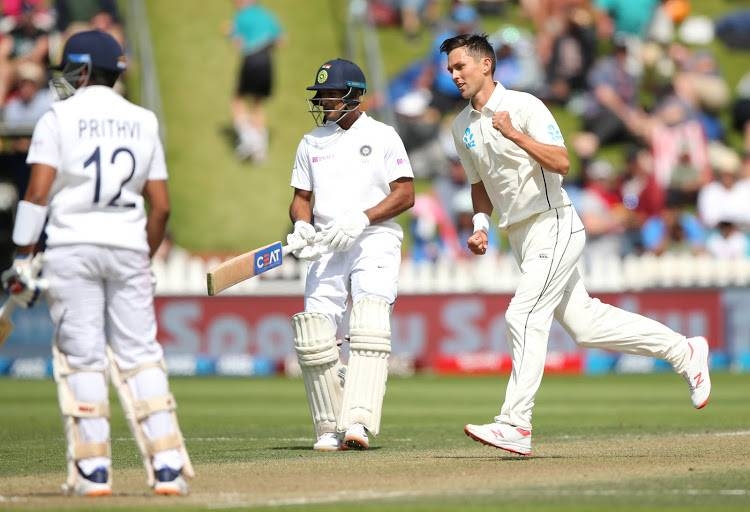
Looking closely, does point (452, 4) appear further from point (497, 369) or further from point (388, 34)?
point (497, 369)

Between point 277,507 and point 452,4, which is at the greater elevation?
point 452,4

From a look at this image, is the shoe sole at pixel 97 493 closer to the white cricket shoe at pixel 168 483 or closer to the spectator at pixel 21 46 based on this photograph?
the white cricket shoe at pixel 168 483

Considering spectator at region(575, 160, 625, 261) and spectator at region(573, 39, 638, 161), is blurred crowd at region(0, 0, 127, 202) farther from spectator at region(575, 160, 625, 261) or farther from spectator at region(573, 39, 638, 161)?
spectator at region(573, 39, 638, 161)

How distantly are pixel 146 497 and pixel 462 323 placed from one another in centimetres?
→ 1133

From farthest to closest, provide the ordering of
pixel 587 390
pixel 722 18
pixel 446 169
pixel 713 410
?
pixel 722 18
pixel 446 169
pixel 587 390
pixel 713 410

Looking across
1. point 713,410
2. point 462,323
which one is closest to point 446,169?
point 462,323

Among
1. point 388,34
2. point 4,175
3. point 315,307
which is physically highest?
point 388,34

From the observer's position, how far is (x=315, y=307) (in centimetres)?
923

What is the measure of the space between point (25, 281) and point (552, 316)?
3.04 metres

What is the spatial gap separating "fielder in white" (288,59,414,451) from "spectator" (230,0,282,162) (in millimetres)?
12320

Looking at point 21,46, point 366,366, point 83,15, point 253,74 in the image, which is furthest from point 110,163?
point 253,74

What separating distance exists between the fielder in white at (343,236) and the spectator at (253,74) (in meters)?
12.3

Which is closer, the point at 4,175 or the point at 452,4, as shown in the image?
the point at 4,175

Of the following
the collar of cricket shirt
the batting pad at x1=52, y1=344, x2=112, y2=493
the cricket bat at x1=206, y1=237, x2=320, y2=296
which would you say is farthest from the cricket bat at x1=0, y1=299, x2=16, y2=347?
the collar of cricket shirt
